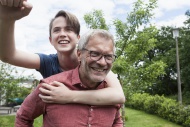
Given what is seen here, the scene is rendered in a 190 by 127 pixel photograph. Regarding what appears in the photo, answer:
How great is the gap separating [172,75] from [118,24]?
34.8 metres

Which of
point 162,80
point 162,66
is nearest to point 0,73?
point 162,66

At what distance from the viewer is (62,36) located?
2.16 m

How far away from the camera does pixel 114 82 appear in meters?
2.21

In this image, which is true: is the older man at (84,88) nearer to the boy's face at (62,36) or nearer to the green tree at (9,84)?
the boy's face at (62,36)

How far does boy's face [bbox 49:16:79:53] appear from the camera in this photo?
7.14ft

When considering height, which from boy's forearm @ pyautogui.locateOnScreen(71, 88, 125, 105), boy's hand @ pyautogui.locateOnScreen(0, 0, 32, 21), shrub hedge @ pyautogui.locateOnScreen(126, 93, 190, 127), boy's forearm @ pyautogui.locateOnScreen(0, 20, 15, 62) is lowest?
shrub hedge @ pyautogui.locateOnScreen(126, 93, 190, 127)

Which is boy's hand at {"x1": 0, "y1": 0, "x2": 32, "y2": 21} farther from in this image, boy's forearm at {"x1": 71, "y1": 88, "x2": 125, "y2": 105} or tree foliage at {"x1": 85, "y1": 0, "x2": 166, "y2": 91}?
tree foliage at {"x1": 85, "y1": 0, "x2": 166, "y2": 91}

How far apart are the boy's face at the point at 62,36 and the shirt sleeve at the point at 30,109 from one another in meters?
0.39

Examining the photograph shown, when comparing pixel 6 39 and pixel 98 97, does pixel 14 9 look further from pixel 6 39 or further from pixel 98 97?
pixel 98 97

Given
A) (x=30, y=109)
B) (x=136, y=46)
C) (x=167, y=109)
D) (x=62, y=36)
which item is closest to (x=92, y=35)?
(x=62, y=36)

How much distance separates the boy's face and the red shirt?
0.25m

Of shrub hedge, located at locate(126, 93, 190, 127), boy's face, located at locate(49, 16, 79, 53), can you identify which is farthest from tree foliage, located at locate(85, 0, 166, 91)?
boy's face, located at locate(49, 16, 79, 53)

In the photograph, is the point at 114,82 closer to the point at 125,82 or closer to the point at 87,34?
the point at 87,34

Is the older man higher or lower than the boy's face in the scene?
lower
